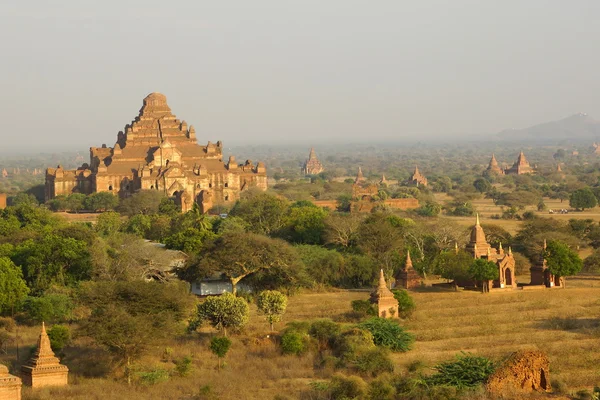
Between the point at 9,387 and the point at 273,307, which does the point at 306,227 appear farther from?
the point at 9,387

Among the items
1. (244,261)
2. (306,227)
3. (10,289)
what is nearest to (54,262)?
(10,289)

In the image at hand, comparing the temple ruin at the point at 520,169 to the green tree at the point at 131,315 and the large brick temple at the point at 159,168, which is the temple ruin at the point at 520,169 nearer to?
the large brick temple at the point at 159,168

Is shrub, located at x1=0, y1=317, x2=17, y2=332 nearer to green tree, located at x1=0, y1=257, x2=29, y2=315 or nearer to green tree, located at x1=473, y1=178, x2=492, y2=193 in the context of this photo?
green tree, located at x1=0, y1=257, x2=29, y2=315

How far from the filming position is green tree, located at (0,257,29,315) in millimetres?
42188

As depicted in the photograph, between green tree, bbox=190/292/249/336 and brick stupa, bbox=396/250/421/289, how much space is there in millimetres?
9748

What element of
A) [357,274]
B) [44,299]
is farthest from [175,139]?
[44,299]

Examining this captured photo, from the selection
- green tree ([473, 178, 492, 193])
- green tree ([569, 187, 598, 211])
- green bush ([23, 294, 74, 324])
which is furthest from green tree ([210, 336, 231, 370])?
green tree ([473, 178, 492, 193])

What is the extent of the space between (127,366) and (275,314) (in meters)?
7.57

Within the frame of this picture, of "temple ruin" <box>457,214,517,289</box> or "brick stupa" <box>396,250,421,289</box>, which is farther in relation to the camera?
"brick stupa" <box>396,250,421,289</box>

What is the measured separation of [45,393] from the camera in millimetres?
30969

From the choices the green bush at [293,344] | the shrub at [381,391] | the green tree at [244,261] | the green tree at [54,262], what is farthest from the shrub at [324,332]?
the green tree at [54,262]

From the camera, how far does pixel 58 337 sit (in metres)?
36.1

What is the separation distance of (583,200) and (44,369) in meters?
66.6

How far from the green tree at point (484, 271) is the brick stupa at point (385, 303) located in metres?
5.29
